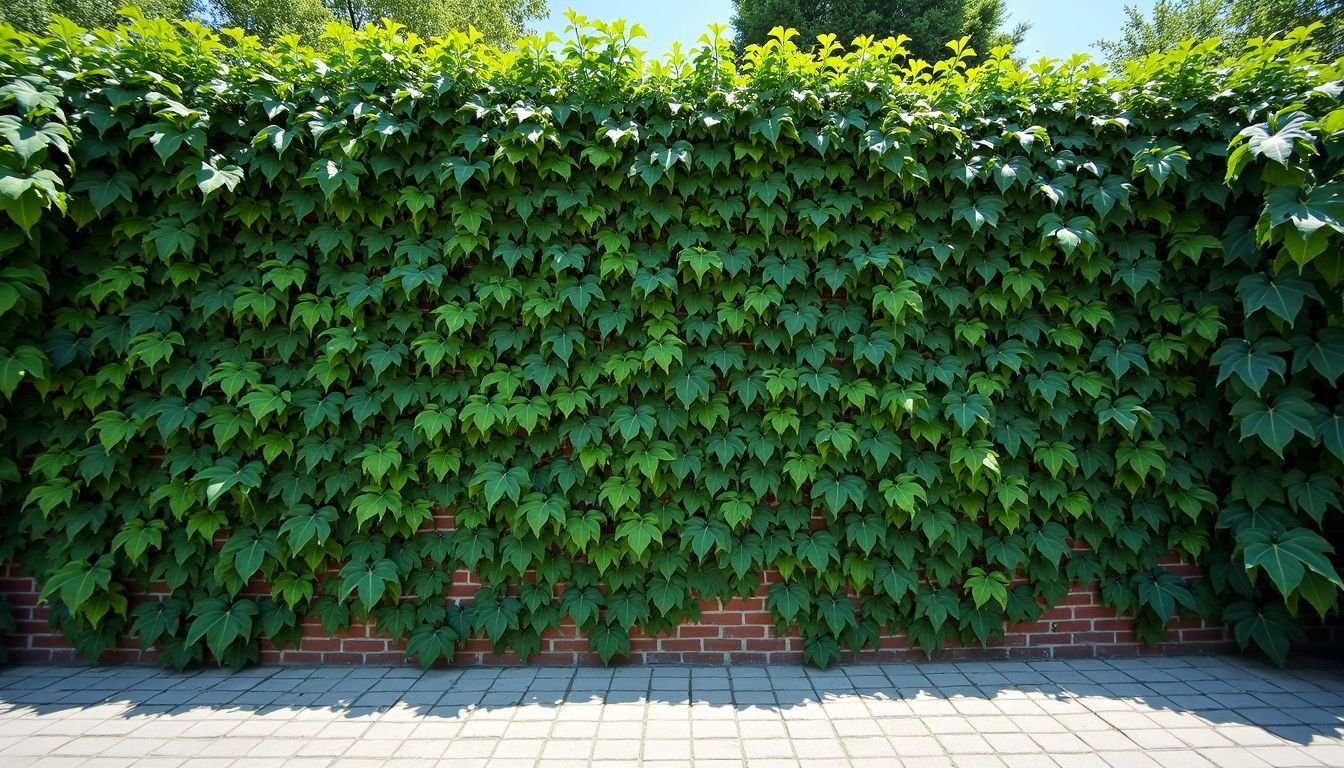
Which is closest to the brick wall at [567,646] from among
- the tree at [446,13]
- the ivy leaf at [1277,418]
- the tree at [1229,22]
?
the ivy leaf at [1277,418]

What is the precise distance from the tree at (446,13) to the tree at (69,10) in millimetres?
4122

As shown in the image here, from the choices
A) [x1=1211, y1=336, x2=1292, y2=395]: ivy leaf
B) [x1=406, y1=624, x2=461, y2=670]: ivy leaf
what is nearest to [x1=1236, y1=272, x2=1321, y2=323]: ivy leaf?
[x1=1211, y1=336, x2=1292, y2=395]: ivy leaf

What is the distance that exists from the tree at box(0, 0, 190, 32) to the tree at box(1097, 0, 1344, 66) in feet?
65.7

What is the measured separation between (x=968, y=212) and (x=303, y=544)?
397 centimetres

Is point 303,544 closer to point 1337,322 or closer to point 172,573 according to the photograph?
point 172,573

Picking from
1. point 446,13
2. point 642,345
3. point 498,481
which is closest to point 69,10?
point 446,13

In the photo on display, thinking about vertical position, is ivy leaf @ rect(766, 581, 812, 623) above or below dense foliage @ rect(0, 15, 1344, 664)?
below

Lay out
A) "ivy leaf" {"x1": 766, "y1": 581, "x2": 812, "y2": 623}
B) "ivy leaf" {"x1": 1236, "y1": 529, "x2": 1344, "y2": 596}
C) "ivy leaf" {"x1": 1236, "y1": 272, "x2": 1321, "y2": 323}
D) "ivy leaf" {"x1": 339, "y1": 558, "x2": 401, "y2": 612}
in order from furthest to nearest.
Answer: "ivy leaf" {"x1": 766, "y1": 581, "x2": 812, "y2": 623}
"ivy leaf" {"x1": 339, "y1": 558, "x2": 401, "y2": 612}
"ivy leaf" {"x1": 1236, "y1": 272, "x2": 1321, "y2": 323}
"ivy leaf" {"x1": 1236, "y1": 529, "x2": 1344, "y2": 596}

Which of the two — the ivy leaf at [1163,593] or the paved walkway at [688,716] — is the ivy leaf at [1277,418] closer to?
the ivy leaf at [1163,593]

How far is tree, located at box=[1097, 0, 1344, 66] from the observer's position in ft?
39.2

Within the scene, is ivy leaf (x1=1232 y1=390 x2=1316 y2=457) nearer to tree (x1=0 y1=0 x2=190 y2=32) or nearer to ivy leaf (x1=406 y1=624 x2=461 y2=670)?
ivy leaf (x1=406 y1=624 x2=461 y2=670)

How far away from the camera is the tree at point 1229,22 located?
12.0 metres

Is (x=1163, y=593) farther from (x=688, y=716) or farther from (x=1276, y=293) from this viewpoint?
(x=688, y=716)

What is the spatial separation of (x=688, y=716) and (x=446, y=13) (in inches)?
729
